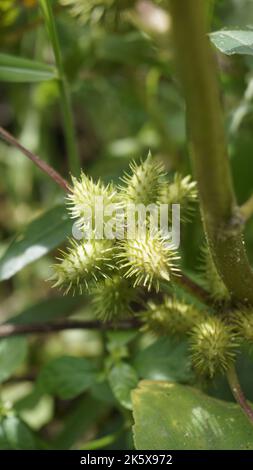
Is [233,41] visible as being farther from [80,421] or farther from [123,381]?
[80,421]

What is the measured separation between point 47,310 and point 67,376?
420 millimetres

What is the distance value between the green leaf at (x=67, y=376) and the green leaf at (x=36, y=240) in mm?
285

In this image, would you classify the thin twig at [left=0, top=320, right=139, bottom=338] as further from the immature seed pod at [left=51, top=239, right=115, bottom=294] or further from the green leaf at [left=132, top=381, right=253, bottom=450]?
the immature seed pod at [left=51, top=239, right=115, bottom=294]

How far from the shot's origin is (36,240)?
1.78 m

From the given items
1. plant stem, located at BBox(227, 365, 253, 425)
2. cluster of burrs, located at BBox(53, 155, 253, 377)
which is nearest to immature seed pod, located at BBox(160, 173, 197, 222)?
cluster of burrs, located at BBox(53, 155, 253, 377)

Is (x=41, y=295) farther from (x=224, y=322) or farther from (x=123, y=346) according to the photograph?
(x=224, y=322)

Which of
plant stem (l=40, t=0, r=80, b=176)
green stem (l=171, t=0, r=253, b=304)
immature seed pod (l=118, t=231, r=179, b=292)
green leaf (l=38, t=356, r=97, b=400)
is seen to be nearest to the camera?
green stem (l=171, t=0, r=253, b=304)

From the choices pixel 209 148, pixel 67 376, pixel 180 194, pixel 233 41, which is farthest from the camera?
pixel 67 376

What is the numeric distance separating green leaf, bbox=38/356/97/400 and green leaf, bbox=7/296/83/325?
0.85ft

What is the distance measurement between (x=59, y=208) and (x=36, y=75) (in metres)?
0.34

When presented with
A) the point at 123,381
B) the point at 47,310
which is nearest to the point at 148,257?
the point at 123,381

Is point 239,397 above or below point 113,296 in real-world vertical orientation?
below

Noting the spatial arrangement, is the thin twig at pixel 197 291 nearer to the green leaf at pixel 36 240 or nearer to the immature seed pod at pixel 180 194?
the immature seed pod at pixel 180 194

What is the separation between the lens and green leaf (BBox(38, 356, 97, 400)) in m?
1.78
